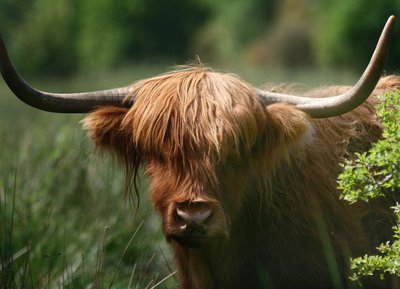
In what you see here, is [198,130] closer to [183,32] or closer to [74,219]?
[74,219]

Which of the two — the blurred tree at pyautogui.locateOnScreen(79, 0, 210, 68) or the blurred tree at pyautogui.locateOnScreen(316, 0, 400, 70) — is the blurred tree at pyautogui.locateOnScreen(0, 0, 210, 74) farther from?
the blurred tree at pyautogui.locateOnScreen(316, 0, 400, 70)

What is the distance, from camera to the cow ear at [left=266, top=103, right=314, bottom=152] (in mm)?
5508

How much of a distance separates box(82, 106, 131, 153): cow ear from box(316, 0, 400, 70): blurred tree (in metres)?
33.9

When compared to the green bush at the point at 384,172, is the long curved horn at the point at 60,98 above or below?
above

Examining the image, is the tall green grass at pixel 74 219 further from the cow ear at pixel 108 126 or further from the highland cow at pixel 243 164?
the highland cow at pixel 243 164

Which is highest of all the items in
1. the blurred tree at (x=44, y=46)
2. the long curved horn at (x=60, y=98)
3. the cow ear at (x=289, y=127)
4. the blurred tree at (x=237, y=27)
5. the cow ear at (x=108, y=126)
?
the blurred tree at (x=237, y=27)

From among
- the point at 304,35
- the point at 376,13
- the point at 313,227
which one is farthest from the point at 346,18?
the point at 313,227

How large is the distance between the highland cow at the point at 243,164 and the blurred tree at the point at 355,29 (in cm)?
3368

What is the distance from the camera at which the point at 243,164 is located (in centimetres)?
555

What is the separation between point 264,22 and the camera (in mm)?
70812

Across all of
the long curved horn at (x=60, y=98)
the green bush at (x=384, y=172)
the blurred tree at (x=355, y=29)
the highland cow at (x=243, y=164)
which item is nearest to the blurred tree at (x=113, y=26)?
the blurred tree at (x=355, y=29)

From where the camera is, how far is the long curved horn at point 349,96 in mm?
4996

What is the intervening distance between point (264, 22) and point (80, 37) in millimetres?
12327

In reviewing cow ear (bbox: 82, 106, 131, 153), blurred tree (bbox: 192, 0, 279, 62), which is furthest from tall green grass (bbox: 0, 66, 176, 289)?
blurred tree (bbox: 192, 0, 279, 62)
